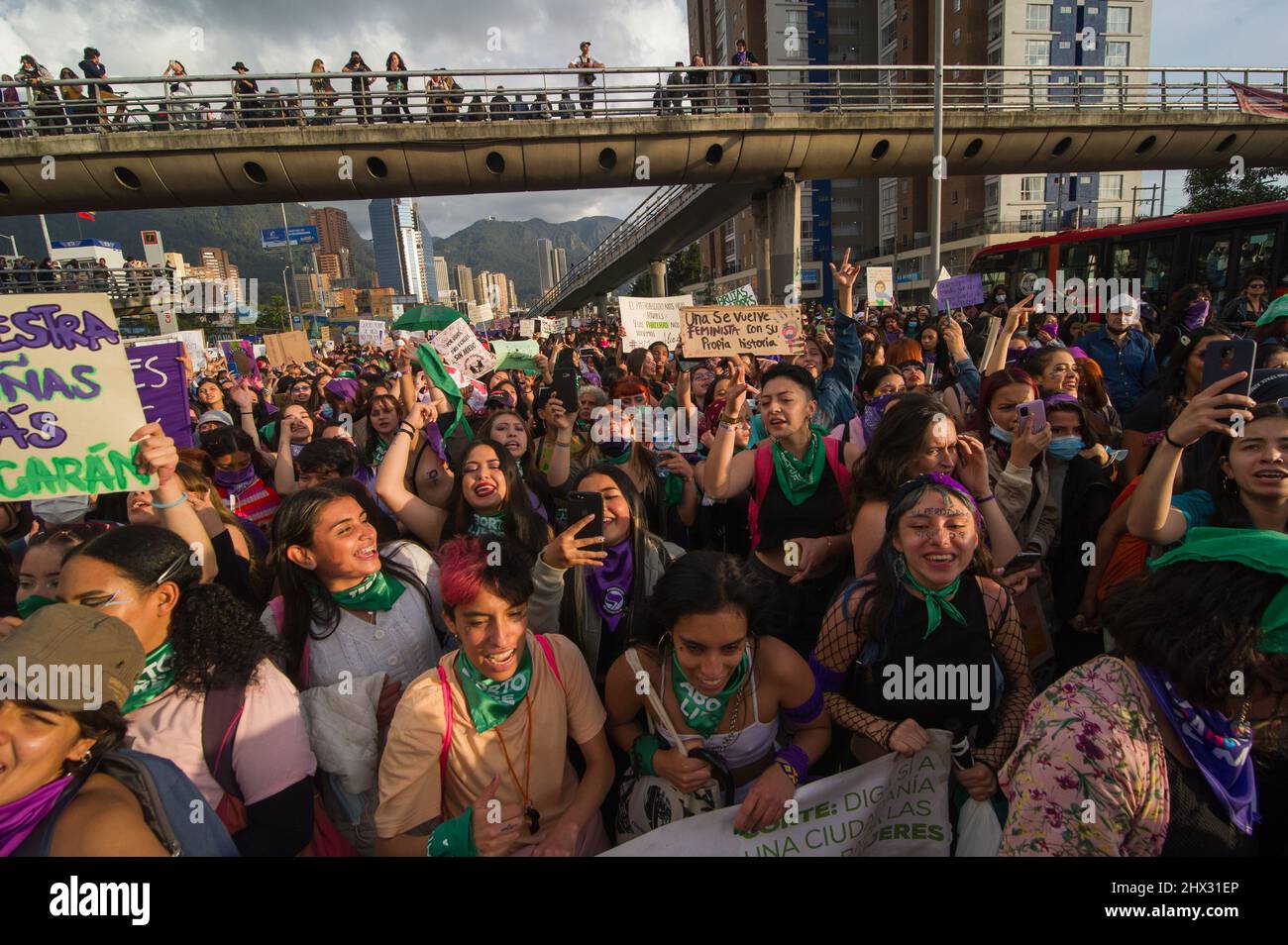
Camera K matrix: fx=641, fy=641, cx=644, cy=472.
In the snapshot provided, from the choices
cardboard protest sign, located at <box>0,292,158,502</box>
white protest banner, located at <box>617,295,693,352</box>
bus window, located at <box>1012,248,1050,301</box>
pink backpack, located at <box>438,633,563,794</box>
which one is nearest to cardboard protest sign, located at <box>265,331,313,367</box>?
white protest banner, located at <box>617,295,693,352</box>

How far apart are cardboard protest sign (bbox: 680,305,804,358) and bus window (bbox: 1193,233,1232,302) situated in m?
11.4

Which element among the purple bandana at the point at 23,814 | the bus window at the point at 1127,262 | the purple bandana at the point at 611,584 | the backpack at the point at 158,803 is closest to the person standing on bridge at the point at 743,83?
the bus window at the point at 1127,262

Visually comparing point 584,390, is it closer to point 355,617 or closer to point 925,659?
point 355,617

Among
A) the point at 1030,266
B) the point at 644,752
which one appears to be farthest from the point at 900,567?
the point at 1030,266

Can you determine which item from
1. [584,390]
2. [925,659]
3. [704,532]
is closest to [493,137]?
[584,390]

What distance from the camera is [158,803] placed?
1493 millimetres

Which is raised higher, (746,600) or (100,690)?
(100,690)

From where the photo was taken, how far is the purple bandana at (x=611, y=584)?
287cm

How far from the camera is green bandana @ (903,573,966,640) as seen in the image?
2146 millimetres

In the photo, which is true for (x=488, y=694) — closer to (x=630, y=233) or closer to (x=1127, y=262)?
(x=1127, y=262)

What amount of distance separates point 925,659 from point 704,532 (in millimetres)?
2133

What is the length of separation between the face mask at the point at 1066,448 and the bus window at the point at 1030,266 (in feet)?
52.4

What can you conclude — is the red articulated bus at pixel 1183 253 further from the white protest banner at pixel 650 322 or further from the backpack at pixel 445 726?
the backpack at pixel 445 726

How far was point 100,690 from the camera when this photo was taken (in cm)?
149
